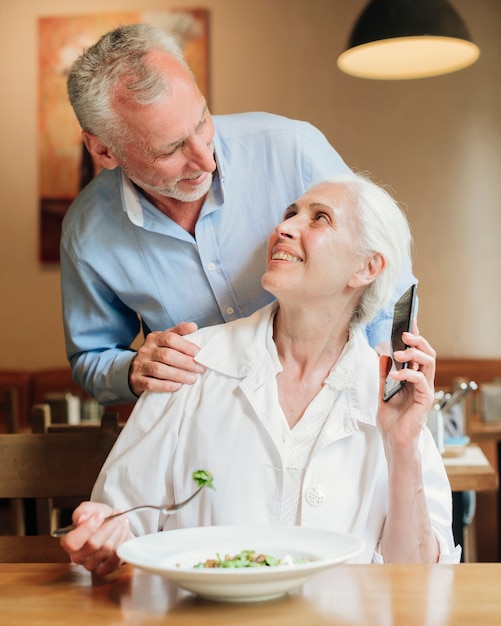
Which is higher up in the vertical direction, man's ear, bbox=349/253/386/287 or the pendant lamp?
the pendant lamp

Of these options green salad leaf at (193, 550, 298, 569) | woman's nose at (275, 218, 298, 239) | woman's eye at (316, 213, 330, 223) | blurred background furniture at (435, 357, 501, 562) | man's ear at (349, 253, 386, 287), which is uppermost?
woman's eye at (316, 213, 330, 223)

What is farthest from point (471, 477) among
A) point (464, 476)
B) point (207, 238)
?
point (207, 238)

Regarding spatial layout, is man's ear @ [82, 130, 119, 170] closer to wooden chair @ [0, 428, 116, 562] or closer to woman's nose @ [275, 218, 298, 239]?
woman's nose @ [275, 218, 298, 239]

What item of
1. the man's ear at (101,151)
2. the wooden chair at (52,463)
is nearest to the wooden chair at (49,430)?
the wooden chair at (52,463)

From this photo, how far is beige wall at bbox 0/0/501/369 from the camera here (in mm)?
6582

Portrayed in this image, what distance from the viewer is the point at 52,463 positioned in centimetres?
216

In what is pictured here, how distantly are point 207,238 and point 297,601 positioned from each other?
1.15 m

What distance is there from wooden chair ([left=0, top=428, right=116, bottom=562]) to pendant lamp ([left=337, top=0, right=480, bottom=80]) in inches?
110

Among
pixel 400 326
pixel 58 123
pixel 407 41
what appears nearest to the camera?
pixel 400 326

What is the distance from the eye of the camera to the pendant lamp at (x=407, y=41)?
4309 millimetres

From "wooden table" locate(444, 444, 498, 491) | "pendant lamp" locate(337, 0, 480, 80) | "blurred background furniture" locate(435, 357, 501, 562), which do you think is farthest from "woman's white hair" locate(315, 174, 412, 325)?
"pendant lamp" locate(337, 0, 480, 80)

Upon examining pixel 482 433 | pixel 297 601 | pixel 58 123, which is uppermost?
pixel 58 123

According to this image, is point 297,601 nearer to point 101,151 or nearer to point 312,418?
point 312,418

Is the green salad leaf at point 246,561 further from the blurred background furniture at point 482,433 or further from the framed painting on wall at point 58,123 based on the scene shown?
the framed painting on wall at point 58,123
